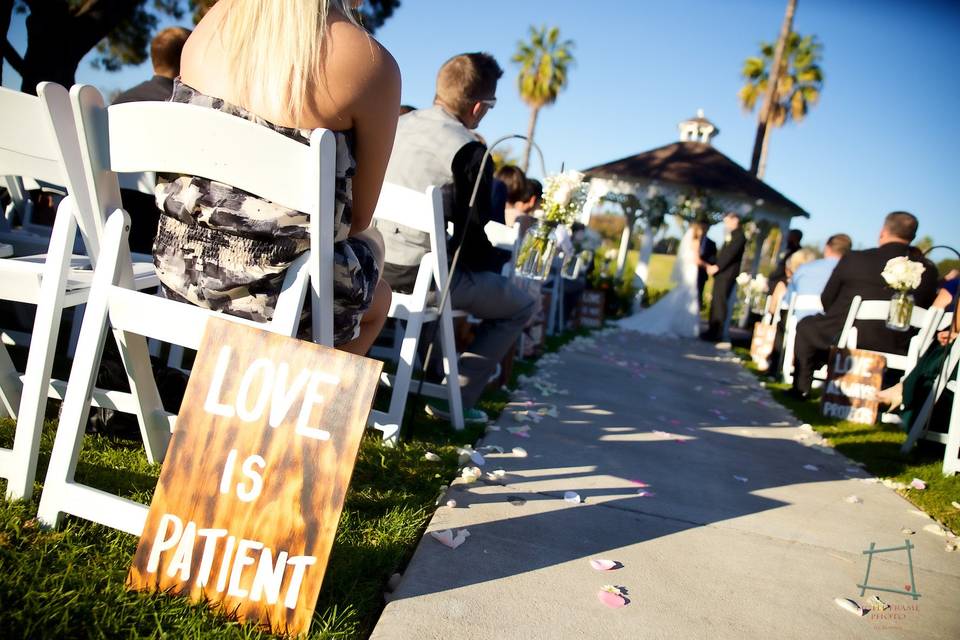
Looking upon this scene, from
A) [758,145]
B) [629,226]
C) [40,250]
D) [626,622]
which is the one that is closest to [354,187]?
[626,622]

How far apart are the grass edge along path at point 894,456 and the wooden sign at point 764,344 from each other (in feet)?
7.67

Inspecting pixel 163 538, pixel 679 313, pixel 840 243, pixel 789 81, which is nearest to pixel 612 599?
pixel 163 538

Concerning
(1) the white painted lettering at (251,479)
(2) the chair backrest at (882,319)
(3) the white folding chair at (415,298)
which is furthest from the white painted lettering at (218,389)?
(2) the chair backrest at (882,319)

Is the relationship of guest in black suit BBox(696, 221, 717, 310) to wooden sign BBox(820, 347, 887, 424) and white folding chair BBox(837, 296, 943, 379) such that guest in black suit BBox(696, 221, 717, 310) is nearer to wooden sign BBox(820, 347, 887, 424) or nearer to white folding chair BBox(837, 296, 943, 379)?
white folding chair BBox(837, 296, 943, 379)

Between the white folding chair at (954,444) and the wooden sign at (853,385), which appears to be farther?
the wooden sign at (853,385)

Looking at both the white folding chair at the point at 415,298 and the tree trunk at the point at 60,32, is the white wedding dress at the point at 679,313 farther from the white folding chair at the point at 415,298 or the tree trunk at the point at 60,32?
the white folding chair at the point at 415,298

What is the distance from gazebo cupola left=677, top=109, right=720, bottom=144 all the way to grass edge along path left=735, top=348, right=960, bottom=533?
15.4m

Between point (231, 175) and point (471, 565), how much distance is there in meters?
1.32

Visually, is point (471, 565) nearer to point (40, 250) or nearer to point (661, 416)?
point (40, 250)

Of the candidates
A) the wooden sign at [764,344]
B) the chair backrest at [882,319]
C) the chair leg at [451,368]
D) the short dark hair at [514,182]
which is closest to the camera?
the chair leg at [451,368]

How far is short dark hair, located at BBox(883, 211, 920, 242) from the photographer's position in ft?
19.3

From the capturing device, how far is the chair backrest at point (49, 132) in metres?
1.75

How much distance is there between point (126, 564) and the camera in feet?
5.56

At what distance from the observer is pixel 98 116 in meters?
1.75
